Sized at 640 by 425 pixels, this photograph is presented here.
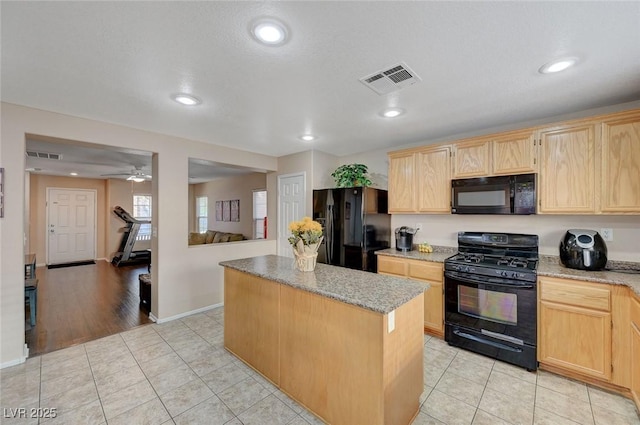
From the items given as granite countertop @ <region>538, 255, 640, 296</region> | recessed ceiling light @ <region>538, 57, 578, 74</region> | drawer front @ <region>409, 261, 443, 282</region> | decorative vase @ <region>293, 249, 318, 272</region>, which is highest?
recessed ceiling light @ <region>538, 57, 578, 74</region>

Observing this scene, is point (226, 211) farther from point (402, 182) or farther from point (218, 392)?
point (218, 392)

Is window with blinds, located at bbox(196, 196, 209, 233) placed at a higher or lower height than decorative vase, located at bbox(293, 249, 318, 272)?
higher

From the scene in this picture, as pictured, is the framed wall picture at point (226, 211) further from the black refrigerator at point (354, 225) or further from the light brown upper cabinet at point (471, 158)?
the light brown upper cabinet at point (471, 158)

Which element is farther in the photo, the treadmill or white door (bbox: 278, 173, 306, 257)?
the treadmill

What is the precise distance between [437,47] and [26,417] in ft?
12.2

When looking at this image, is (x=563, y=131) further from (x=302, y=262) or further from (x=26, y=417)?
(x=26, y=417)

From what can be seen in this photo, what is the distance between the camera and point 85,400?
6.68ft

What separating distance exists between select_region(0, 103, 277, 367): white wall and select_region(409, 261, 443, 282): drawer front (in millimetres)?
2595

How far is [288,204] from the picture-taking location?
4.69m

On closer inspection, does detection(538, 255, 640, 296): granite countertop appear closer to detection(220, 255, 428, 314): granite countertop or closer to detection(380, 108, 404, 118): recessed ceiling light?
detection(220, 255, 428, 314): granite countertop

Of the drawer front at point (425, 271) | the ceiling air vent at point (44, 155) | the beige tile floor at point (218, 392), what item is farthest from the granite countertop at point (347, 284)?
the ceiling air vent at point (44, 155)

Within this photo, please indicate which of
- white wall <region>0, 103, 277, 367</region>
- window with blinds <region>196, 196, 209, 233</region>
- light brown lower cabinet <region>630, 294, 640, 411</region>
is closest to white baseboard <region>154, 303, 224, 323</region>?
white wall <region>0, 103, 277, 367</region>

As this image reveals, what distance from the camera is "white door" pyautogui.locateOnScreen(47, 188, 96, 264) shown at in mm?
7074

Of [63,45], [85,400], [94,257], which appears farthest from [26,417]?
[94,257]
